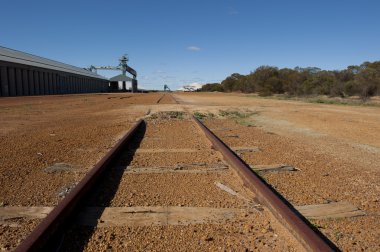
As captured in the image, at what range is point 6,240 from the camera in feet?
8.99

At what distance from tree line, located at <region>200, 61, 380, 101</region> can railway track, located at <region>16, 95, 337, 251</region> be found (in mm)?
37423

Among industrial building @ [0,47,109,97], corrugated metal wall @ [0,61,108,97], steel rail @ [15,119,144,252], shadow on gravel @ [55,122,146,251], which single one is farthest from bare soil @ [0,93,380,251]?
industrial building @ [0,47,109,97]

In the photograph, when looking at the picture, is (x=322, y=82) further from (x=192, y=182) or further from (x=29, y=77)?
(x=192, y=182)

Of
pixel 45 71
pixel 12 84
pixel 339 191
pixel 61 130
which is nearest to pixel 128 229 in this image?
pixel 339 191

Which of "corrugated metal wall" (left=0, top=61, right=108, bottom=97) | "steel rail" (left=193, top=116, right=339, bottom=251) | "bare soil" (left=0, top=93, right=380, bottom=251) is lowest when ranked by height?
"bare soil" (left=0, top=93, right=380, bottom=251)

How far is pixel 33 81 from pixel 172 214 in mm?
46105

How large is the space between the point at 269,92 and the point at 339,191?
59890mm

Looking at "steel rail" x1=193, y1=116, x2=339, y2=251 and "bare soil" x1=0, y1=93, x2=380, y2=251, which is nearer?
"steel rail" x1=193, y1=116, x2=339, y2=251

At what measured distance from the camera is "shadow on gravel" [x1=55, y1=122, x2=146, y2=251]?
2714 millimetres

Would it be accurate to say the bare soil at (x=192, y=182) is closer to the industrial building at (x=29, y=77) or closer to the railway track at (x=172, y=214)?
the railway track at (x=172, y=214)

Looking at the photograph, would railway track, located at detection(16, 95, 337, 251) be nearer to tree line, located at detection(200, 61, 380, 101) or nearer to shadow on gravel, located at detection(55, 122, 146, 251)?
shadow on gravel, located at detection(55, 122, 146, 251)

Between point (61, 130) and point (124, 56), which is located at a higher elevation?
point (124, 56)

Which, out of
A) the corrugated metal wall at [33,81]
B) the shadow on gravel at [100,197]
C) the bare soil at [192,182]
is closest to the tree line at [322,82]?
the corrugated metal wall at [33,81]

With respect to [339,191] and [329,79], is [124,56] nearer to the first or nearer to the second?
[329,79]
